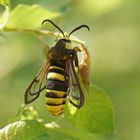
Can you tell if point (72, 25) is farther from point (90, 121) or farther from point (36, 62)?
point (90, 121)

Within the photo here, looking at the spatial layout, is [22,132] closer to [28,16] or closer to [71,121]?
[71,121]

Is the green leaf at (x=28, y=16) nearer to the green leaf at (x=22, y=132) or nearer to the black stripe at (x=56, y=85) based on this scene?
the black stripe at (x=56, y=85)

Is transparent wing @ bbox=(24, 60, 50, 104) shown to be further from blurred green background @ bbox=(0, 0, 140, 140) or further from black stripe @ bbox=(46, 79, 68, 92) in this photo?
blurred green background @ bbox=(0, 0, 140, 140)

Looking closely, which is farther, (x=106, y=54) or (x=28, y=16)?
(x=106, y=54)

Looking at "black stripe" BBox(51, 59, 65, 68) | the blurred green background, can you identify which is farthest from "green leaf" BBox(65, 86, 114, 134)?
the blurred green background

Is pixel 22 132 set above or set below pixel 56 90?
below

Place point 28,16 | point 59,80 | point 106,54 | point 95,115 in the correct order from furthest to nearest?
1. point 106,54
2. point 28,16
3. point 59,80
4. point 95,115

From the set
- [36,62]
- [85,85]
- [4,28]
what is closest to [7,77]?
[36,62]

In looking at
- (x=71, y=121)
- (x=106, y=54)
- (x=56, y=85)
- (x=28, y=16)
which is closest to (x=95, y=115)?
(x=71, y=121)
